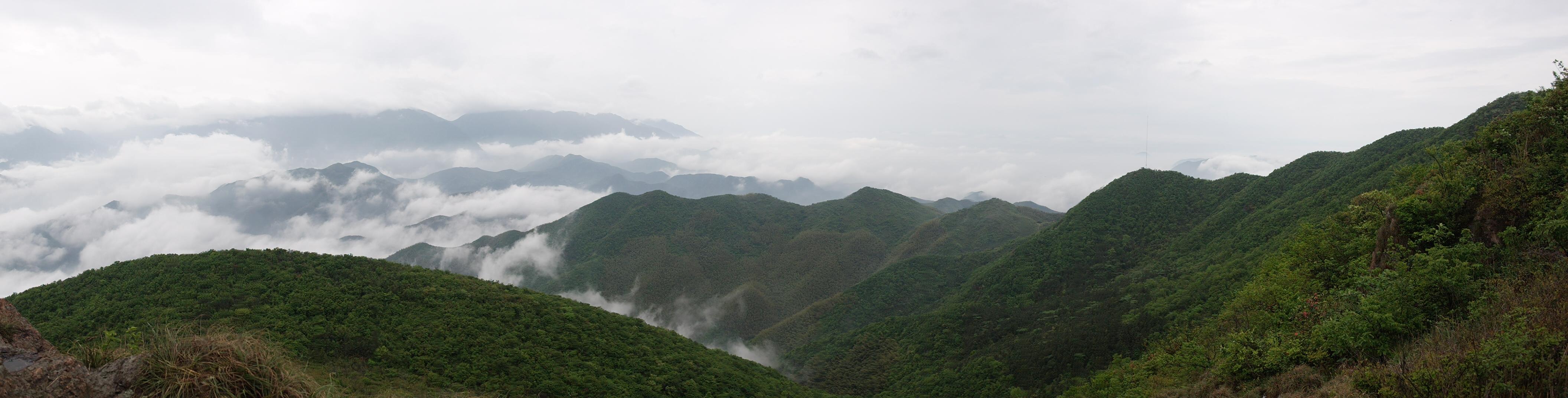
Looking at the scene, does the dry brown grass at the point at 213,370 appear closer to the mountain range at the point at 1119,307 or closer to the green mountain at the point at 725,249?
the mountain range at the point at 1119,307

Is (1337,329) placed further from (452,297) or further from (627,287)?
(627,287)

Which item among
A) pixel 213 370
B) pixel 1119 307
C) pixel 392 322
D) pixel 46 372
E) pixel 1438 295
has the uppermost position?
pixel 46 372

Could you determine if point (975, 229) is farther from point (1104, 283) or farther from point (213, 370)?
point (213, 370)


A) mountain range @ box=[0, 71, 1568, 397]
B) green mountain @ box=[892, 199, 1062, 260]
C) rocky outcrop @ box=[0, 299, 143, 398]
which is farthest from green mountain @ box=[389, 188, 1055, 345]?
rocky outcrop @ box=[0, 299, 143, 398]

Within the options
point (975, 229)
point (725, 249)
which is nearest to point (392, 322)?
point (975, 229)

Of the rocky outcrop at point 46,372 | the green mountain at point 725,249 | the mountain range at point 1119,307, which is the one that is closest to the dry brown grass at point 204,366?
the rocky outcrop at point 46,372

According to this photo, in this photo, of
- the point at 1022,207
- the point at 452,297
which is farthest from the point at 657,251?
the point at 452,297
